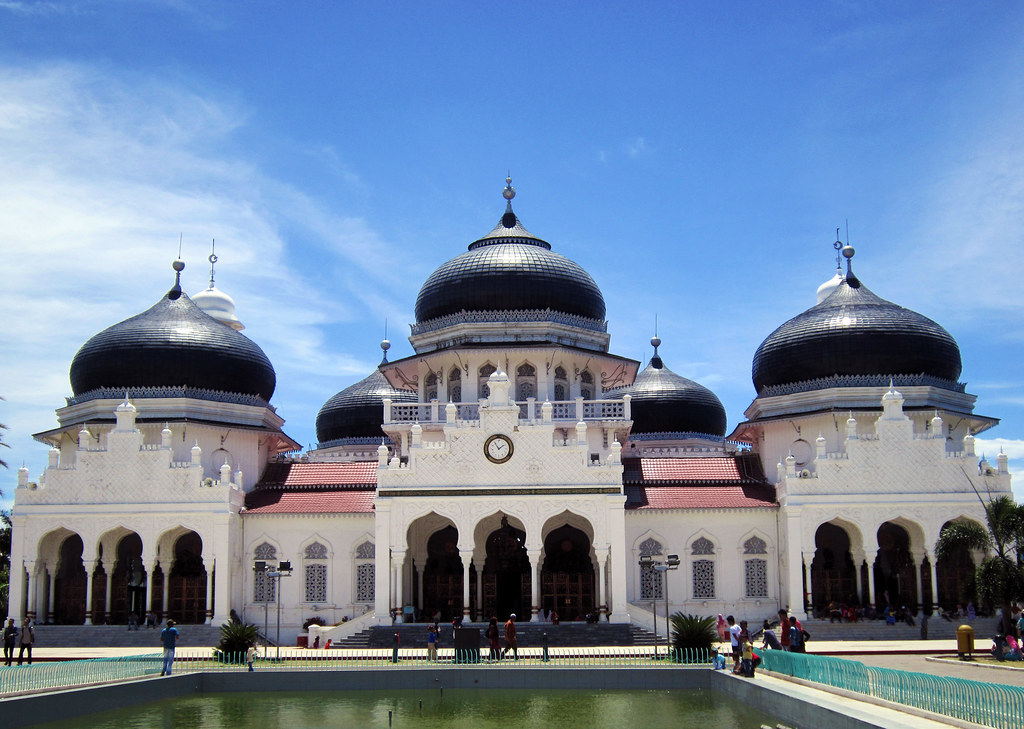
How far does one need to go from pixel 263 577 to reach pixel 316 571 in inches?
63.5

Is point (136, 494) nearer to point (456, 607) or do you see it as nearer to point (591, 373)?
point (456, 607)

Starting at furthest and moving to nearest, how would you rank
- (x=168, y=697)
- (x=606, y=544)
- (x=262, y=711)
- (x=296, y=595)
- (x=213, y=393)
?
1. (x=213, y=393)
2. (x=296, y=595)
3. (x=606, y=544)
4. (x=168, y=697)
5. (x=262, y=711)

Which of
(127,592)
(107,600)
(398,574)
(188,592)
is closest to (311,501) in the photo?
(188,592)

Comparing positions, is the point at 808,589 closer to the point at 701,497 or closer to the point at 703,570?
the point at 703,570

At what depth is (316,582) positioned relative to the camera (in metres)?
34.1

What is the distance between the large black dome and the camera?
3681 cm

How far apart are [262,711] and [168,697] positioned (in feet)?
9.14

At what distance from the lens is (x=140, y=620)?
34.2 m

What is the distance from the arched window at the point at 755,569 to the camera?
3334cm

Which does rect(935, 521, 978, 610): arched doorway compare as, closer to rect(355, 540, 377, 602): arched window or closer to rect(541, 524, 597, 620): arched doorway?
rect(541, 524, 597, 620): arched doorway

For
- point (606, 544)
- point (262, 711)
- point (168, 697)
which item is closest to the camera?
point (262, 711)

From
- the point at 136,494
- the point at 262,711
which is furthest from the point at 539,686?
the point at 136,494

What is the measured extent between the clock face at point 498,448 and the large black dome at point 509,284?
606cm

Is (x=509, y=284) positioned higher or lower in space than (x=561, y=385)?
higher
